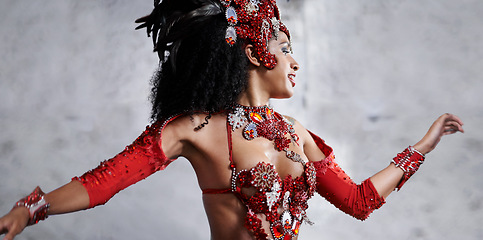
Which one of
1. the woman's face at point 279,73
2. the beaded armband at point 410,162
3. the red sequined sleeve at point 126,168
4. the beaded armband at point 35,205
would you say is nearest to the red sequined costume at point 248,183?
the red sequined sleeve at point 126,168

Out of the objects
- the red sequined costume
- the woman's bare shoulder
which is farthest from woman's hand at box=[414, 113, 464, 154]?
the red sequined costume

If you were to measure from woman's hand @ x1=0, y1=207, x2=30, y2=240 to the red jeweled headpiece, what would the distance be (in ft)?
2.68

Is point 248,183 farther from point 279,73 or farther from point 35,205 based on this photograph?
point 35,205

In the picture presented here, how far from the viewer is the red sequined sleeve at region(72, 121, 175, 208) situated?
58.7 inches

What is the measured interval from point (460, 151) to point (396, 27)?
79cm

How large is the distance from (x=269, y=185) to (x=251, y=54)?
0.47m

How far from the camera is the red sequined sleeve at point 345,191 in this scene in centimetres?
191

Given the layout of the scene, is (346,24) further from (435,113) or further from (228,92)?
(228,92)

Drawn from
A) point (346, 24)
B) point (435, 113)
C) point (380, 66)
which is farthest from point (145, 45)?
point (435, 113)

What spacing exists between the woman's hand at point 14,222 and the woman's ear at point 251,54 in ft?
2.82

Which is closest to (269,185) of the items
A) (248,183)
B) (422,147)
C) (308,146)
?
(248,183)

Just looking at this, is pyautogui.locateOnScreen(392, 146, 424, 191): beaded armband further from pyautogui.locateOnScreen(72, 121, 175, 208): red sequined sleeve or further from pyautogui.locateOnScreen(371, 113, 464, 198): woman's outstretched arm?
pyautogui.locateOnScreen(72, 121, 175, 208): red sequined sleeve

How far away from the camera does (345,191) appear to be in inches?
75.9

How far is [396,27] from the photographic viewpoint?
293 cm
